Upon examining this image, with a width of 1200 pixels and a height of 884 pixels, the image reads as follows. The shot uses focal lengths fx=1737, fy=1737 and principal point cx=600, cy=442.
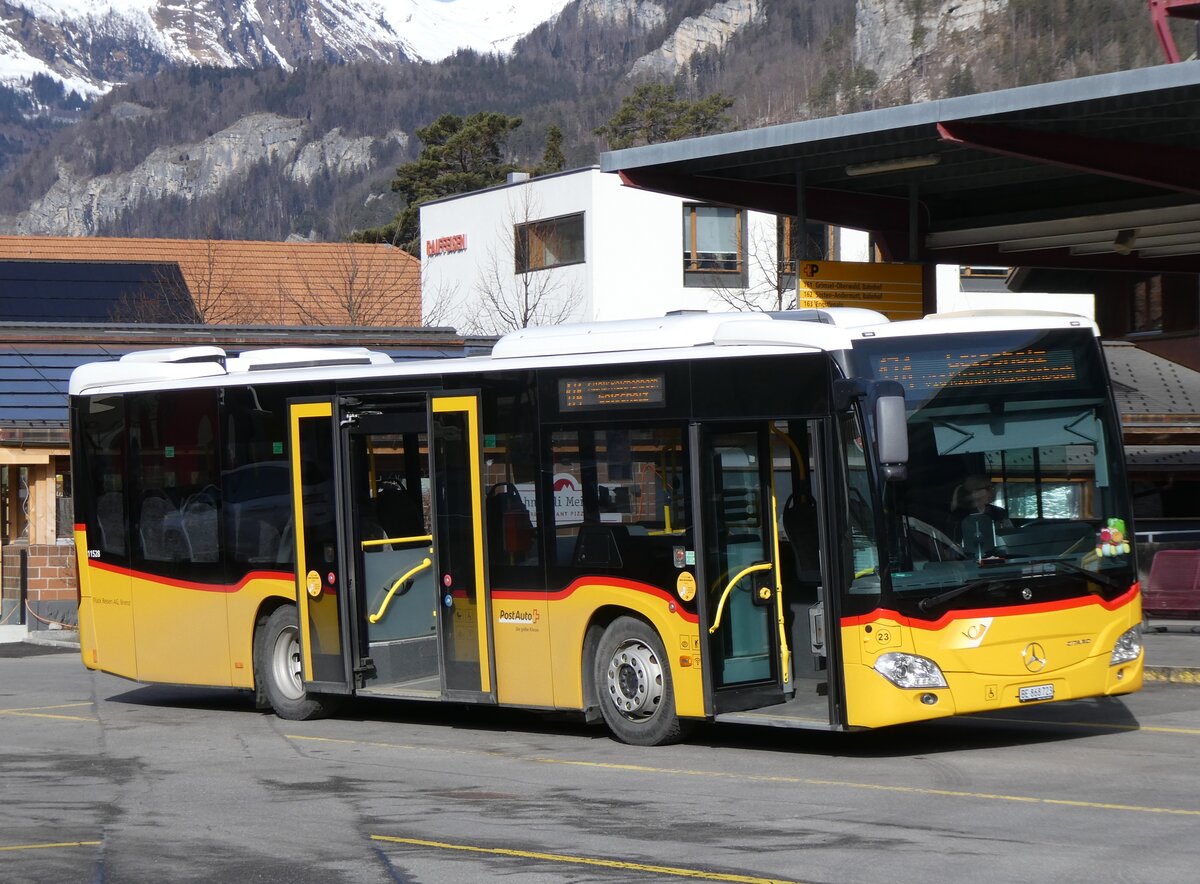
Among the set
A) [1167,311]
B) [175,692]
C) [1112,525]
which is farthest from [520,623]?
[1167,311]

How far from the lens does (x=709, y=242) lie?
5181 centimetres

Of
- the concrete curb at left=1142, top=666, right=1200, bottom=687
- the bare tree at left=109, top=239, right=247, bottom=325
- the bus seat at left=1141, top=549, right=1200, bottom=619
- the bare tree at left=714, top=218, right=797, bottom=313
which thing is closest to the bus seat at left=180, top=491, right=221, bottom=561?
the concrete curb at left=1142, top=666, right=1200, bottom=687

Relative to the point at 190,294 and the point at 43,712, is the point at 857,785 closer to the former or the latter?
the point at 43,712

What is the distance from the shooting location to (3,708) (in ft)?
55.7

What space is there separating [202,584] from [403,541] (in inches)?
91.7

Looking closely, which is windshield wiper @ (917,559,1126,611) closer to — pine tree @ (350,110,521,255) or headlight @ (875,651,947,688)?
headlight @ (875,651,947,688)

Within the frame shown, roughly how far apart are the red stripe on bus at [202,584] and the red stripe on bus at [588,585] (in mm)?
2555

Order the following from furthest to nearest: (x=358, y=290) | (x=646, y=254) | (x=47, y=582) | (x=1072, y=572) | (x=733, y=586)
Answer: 1. (x=358, y=290)
2. (x=646, y=254)
3. (x=47, y=582)
4. (x=733, y=586)
5. (x=1072, y=572)

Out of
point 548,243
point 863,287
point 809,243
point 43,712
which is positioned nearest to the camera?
point 43,712

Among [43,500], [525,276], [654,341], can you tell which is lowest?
[43,500]

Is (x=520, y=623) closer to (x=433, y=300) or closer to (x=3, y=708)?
(x=3, y=708)

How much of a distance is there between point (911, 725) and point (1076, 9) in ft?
486

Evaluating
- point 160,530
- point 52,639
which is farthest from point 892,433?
point 52,639

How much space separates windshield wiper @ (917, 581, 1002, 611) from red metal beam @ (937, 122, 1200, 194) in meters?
4.68
